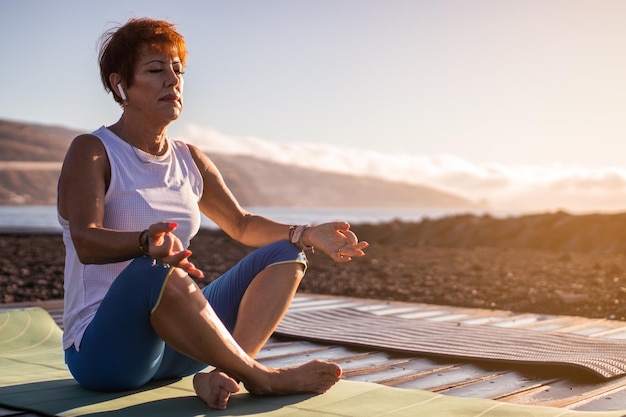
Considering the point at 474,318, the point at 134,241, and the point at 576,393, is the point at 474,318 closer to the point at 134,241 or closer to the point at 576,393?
the point at 576,393

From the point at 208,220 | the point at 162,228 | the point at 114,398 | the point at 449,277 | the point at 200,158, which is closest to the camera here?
the point at 162,228

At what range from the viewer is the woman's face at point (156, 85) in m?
2.23

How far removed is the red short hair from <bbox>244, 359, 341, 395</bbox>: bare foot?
99 cm

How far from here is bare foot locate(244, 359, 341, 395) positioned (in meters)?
2.23

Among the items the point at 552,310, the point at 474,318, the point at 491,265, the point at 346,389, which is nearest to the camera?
the point at 346,389

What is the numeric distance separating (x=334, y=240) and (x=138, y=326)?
2.23ft

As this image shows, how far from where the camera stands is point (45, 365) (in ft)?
9.16

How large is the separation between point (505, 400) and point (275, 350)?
1.17 meters

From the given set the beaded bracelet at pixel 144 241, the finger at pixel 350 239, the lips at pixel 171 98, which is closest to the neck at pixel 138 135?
the lips at pixel 171 98

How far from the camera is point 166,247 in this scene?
6.15ft

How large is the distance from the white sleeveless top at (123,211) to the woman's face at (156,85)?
0.43 ft

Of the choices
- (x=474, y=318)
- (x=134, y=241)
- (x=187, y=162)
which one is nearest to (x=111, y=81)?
(x=187, y=162)

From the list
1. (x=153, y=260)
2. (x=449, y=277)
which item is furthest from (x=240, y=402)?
(x=449, y=277)

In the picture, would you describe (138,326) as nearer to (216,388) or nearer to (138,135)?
(216,388)
